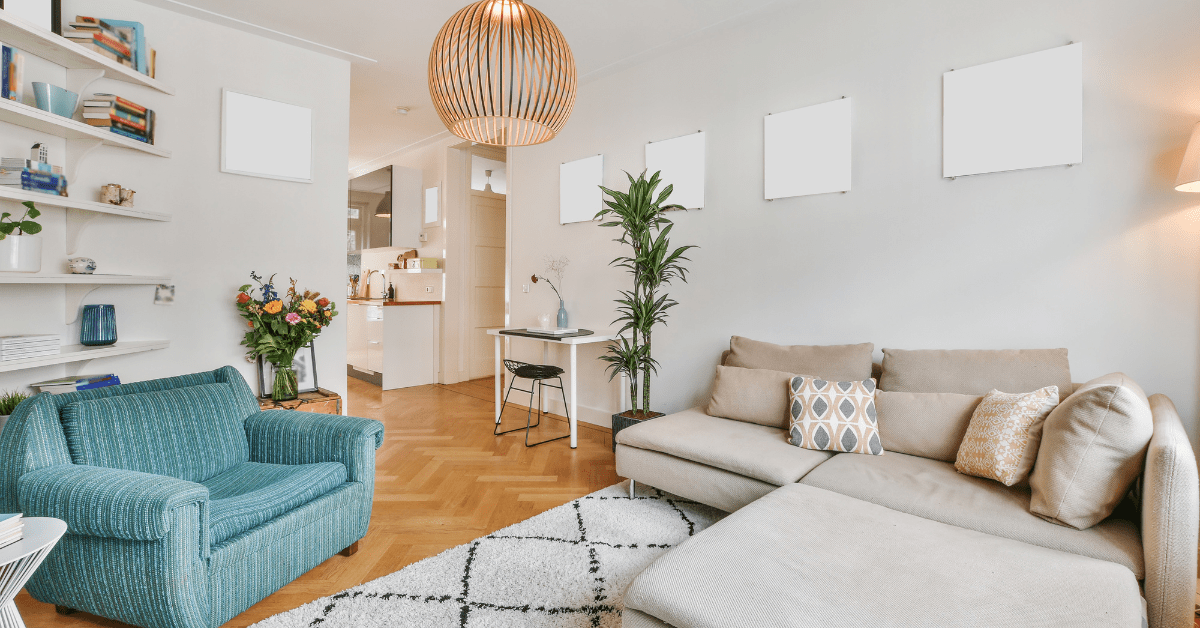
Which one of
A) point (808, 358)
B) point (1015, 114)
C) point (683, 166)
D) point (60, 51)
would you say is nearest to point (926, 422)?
point (808, 358)

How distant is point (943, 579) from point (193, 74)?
452cm

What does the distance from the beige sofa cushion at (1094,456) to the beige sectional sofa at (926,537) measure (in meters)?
0.04

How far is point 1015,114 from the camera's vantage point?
7.95 ft

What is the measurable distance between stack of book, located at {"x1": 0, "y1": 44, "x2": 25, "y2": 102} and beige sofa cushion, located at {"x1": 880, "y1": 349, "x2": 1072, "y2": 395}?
4287 millimetres

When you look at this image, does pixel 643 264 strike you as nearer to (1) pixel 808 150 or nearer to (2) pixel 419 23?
(1) pixel 808 150

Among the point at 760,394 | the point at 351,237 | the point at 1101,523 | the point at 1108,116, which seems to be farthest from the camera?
the point at 351,237

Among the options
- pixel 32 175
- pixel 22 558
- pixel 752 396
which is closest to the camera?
pixel 22 558

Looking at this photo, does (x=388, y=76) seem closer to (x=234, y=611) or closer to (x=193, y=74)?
(x=193, y=74)

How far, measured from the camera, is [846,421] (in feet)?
7.72

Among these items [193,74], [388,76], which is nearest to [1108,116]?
[388,76]

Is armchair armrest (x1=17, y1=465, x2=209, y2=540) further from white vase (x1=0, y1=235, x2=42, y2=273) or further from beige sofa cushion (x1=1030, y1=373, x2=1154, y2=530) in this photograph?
beige sofa cushion (x1=1030, y1=373, x2=1154, y2=530)

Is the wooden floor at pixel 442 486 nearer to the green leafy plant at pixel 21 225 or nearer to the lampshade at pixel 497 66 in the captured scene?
the green leafy plant at pixel 21 225

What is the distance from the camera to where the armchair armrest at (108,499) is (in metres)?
1.46

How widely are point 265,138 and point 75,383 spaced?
184 cm
